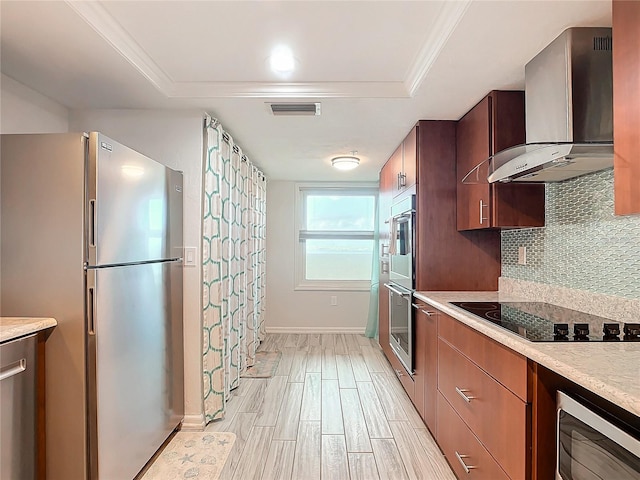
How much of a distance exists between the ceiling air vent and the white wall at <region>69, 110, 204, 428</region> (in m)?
0.52

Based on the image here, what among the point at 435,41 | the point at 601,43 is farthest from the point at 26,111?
the point at 601,43

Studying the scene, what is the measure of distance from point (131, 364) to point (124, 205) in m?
0.80

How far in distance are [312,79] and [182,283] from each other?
1553mm

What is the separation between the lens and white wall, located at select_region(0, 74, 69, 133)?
6.96 feet

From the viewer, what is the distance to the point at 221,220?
9.39 feet

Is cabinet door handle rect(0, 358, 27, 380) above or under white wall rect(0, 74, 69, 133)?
under

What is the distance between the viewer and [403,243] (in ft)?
10.4

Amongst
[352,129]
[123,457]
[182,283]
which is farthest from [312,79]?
[123,457]

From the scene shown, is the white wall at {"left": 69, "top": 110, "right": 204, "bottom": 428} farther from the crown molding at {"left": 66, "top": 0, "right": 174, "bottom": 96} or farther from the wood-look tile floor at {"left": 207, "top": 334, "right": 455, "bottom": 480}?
the wood-look tile floor at {"left": 207, "top": 334, "right": 455, "bottom": 480}

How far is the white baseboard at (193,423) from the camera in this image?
2.57 meters

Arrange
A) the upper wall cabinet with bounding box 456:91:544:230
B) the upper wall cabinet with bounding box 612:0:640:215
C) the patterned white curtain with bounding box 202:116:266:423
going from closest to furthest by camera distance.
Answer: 1. the upper wall cabinet with bounding box 612:0:640:215
2. the upper wall cabinet with bounding box 456:91:544:230
3. the patterned white curtain with bounding box 202:116:266:423

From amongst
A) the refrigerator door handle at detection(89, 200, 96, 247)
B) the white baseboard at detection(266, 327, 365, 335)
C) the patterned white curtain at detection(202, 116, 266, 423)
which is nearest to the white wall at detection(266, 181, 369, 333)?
the white baseboard at detection(266, 327, 365, 335)

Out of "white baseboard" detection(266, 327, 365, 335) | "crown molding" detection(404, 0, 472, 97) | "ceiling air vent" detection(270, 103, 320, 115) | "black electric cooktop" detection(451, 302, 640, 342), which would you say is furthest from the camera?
"white baseboard" detection(266, 327, 365, 335)

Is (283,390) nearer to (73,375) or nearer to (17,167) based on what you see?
(73,375)
